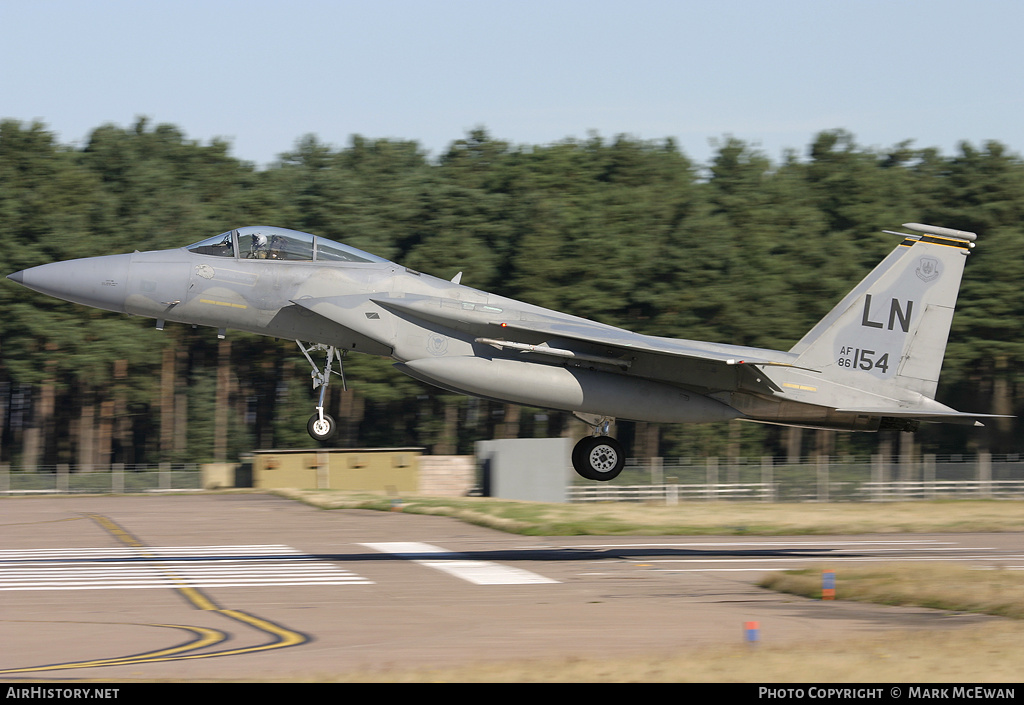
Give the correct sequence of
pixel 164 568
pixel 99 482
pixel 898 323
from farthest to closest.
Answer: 1. pixel 99 482
2. pixel 164 568
3. pixel 898 323

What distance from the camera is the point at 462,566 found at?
24.2 m

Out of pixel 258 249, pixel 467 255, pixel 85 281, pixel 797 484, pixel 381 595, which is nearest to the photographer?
pixel 85 281

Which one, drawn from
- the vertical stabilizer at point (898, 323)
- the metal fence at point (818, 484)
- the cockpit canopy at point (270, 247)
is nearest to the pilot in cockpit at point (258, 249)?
the cockpit canopy at point (270, 247)

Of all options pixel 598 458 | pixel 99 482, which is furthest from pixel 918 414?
pixel 99 482

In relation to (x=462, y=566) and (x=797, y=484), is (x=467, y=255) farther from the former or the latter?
(x=462, y=566)

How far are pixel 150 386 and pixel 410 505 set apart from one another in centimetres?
2650

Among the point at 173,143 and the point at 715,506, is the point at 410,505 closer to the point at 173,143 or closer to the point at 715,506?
the point at 715,506

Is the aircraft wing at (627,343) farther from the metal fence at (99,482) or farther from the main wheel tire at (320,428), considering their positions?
the metal fence at (99,482)

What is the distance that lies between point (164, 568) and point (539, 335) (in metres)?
10.5

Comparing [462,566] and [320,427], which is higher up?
[320,427]

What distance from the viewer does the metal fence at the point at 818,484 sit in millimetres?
47594

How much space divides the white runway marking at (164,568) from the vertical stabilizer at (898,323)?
9.82 m

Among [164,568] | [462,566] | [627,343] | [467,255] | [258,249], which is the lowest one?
[164,568]
